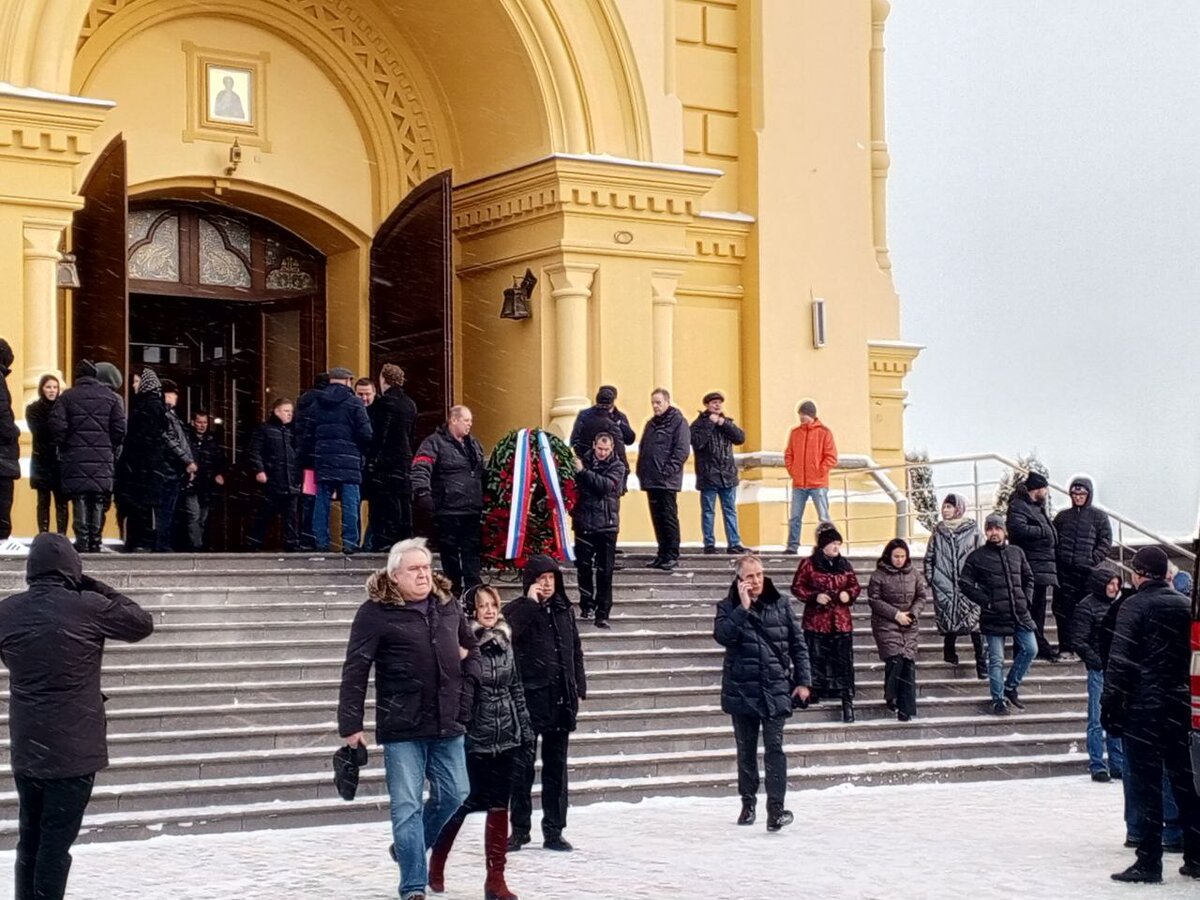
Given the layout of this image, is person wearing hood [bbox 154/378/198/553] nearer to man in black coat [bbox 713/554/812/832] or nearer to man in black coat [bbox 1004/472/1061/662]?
man in black coat [bbox 713/554/812/832]

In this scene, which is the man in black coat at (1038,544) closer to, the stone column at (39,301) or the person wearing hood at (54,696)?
the stone column at (39,301)

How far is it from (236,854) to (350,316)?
36.4ft

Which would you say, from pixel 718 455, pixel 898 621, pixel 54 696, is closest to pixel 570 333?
pixel 718 455

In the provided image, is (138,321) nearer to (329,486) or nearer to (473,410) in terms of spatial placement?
(473,410)

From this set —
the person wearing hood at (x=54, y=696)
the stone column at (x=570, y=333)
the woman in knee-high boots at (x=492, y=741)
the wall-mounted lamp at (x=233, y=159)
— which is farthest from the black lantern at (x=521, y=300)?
the person wearing hood at (x=54, y=696)

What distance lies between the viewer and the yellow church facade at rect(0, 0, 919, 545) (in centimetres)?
1981

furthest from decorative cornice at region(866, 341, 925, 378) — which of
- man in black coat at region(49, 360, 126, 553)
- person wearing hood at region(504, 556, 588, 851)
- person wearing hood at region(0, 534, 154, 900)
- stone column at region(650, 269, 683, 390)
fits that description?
person wearing hood at region(0, 534, 154, 900)

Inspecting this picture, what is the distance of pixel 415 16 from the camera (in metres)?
20.8

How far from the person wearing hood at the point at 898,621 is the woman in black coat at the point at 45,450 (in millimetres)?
6315

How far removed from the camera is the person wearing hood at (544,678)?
35.4 ft

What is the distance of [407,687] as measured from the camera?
29.4 ft

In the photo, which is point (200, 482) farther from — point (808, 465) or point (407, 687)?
point (407, 687)

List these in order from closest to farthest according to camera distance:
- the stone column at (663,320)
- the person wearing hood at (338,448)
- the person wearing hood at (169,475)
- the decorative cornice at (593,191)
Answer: the person wearing hood at (169,475)
the person wearing hood at (338,448)
the decorative cornice at (593,191)
the stone column at (663,320)

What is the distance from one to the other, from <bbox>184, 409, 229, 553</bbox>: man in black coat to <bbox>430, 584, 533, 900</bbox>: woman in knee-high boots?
8684mm
